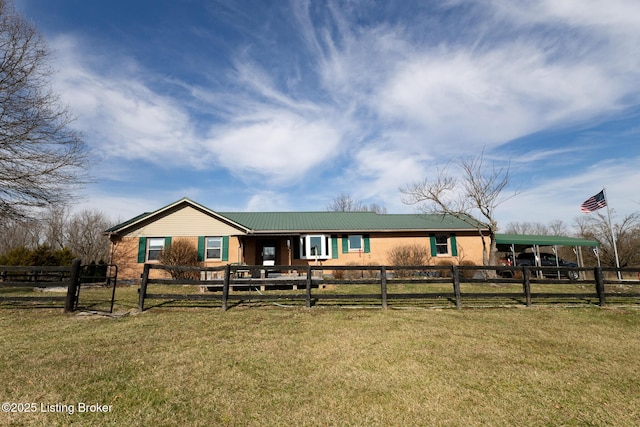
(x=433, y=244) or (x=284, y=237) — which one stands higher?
(x=284, y=237)

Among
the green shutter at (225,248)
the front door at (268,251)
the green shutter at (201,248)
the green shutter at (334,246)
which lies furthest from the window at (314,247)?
the green shutter at (201,248)

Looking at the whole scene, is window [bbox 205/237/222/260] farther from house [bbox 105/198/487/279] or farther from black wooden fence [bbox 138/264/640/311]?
black wooden fence [bbox 138/264/640/311]

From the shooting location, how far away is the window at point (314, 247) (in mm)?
21547

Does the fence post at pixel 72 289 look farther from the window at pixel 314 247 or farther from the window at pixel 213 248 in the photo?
the window at pixel 314 247

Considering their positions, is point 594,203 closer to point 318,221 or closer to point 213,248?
point 318,221

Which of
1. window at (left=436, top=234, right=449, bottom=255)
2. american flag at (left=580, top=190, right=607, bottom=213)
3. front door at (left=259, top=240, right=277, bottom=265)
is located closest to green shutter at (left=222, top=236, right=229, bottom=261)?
front door at (left=259, top=240, right=277, bottom=265)

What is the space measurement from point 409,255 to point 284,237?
8.70 m

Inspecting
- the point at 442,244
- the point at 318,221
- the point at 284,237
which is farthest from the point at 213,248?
the point at 442,244

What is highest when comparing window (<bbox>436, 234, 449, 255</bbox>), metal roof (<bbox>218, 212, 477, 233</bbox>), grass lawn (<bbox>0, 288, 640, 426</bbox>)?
metal roof (<bbox>218, 212, 477, 233</bbox>)

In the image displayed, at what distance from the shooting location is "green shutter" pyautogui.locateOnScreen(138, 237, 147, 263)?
1980 cm

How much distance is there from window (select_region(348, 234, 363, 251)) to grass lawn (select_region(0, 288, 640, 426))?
13843 millimetres

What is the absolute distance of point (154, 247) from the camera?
66.3 feet

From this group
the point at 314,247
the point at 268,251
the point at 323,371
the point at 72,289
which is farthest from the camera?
the point at 268,251

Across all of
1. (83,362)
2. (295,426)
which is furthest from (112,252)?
(295,426)
